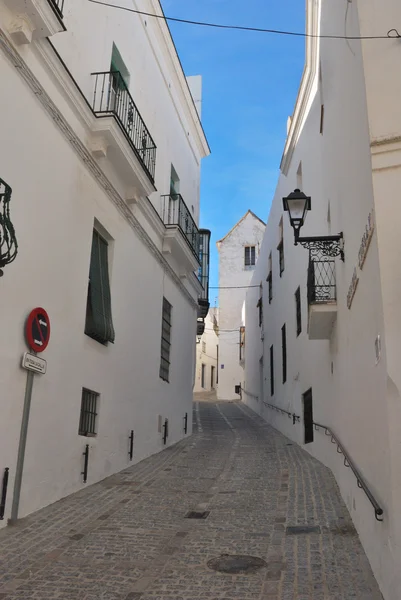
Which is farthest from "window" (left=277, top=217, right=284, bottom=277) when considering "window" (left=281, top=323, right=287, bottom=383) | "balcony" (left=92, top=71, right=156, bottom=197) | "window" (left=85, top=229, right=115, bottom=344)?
"window" (left=85, top=229, right=115, bottom=344)

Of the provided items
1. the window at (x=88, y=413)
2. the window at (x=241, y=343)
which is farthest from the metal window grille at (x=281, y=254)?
the window at (x=241, y=343)

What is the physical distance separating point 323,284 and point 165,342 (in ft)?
15.7

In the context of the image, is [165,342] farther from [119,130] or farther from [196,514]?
[196,514]

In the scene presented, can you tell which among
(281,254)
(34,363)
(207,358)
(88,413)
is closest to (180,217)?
(281,254)

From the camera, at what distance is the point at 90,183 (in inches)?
328

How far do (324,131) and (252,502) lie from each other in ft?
20.1

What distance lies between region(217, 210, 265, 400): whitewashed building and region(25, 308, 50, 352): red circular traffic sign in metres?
27.0

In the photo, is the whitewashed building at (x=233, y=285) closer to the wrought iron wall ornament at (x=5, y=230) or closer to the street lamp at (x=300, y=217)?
the street lamp at (x=300, y=217)

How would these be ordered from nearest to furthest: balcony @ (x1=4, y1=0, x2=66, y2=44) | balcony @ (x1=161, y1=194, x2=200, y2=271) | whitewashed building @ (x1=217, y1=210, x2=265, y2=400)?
balcony @ (x1=4, y1=0, x2=66, y2=44), balcony @ (x1=161, y1=194, x2=200, y2=271), whitewashed building @ (x1=217, y1=210, x2=265, y2=400)

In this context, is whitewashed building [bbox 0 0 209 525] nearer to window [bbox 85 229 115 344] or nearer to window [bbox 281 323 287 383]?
window [bbox 85 229 115 344]

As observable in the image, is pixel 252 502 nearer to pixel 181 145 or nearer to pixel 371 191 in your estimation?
pixel 371 191

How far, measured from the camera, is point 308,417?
1245 cm

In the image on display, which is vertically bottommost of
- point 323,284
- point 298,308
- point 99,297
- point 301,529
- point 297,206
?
point 301,529

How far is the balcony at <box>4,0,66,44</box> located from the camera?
5.98m
